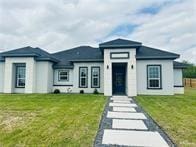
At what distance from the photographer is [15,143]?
15.2 ft

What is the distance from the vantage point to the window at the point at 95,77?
19250 millimetres

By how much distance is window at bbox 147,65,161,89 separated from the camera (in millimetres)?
17422

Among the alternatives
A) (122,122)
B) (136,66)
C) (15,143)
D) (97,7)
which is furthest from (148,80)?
(15,143)

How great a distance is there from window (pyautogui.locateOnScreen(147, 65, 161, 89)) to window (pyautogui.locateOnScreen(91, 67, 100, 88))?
192 inches

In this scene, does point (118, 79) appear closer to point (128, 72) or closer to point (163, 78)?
point (128, 72)

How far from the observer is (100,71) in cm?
1919

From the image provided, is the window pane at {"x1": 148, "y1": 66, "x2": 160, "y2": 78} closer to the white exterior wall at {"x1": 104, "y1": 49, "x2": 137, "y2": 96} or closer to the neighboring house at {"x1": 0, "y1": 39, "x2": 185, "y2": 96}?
the neighboring house at {"x1": 0, "y1": 39, "x2": 185, "y2": 96}

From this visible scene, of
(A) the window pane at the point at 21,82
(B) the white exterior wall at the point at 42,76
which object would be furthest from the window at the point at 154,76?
(A) the window pane at the point at 21,82

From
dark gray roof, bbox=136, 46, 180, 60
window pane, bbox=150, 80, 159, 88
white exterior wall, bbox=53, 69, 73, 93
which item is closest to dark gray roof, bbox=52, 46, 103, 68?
white exterior wall, bbox=53, 69, 73, 93

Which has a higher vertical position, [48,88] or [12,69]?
[12,69]

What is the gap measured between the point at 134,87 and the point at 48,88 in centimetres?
860

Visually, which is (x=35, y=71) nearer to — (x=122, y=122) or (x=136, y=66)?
(x=136, y=66)

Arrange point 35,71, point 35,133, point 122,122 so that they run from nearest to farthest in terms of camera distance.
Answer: point 35,133 < point 122,122 < point 35,71

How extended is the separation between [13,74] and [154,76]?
540 inches
